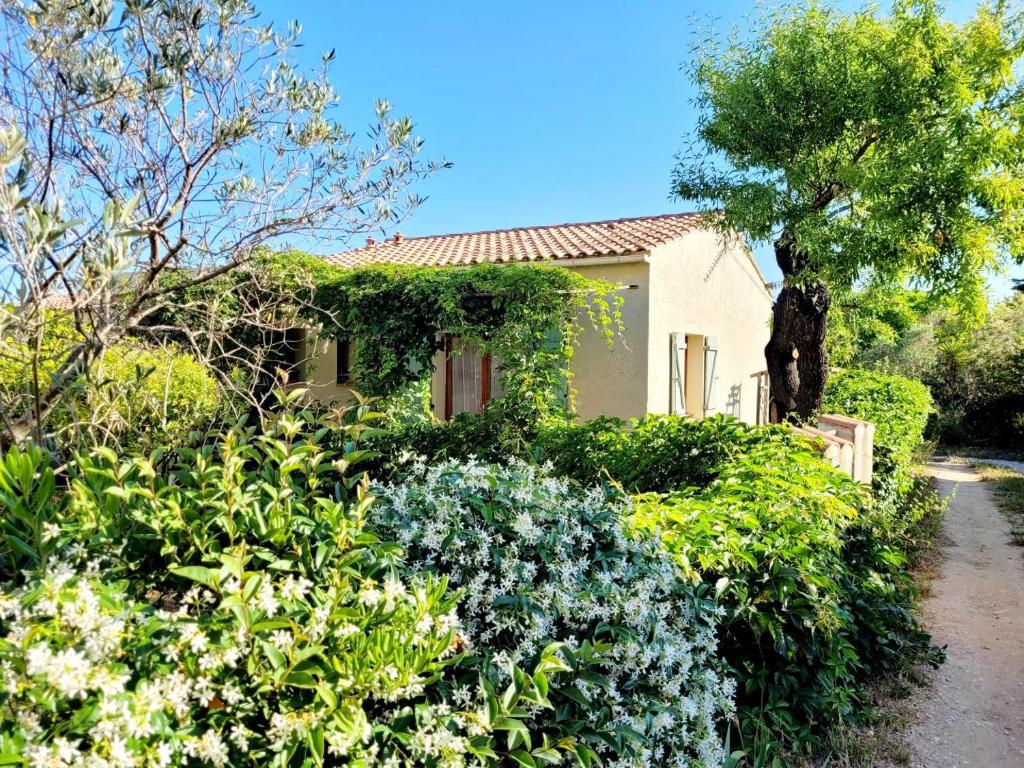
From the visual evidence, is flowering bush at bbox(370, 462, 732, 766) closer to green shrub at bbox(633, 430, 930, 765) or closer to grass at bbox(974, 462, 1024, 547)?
green shrub at bbox(633, 430, 930, 765)

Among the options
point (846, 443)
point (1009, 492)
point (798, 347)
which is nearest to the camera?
point (846, 443)

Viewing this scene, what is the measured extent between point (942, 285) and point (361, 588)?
766 cm

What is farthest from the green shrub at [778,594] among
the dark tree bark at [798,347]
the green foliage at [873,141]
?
the dark tree bark at [798,347]

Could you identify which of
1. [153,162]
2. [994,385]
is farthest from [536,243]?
[994,385]

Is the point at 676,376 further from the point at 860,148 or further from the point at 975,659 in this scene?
the point at 975,659

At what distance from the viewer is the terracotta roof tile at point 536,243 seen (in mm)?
10656

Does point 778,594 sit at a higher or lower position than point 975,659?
higher

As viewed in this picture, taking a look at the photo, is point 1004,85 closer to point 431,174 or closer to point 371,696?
point 431,174

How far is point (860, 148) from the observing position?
26.0ft

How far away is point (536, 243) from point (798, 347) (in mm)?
5618

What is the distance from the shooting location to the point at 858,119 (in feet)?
24.7

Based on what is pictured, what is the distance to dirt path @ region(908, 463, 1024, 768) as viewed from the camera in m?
3.40

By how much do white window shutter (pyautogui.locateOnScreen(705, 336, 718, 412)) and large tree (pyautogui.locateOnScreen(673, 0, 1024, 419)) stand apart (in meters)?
3.50

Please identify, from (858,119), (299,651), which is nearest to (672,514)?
(299,651)
